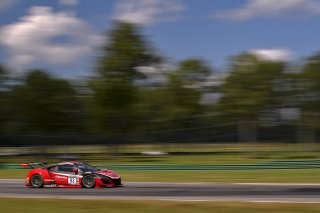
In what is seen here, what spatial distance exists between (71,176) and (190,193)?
16.5 ft

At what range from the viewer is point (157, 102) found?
221ft

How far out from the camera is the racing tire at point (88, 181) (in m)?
19.0

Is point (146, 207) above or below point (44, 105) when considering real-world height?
below

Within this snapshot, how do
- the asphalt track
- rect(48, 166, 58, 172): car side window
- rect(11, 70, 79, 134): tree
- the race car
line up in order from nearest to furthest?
1. the asphalt track
2. the race car
3. rect(48, 166, 58, 172): car side window
4. rect(11, 70, 79, 134): tree

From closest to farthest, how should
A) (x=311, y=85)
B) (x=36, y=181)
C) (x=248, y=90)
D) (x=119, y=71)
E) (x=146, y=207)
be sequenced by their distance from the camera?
(x=146, y=207) < (x=36, y=181) < (x=119, y=71) < (x=248, y=90) < (x=311, y=85)

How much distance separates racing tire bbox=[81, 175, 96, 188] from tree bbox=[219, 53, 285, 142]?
1300 inches

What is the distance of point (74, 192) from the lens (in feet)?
57.9

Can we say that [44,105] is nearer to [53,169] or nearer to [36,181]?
[36,181]

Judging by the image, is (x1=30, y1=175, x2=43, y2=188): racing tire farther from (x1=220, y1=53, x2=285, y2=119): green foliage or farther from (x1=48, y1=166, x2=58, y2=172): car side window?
(x1=220, y1=53, x2=285, y2=119): green foliage

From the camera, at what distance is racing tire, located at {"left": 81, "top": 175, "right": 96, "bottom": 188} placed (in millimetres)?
18969

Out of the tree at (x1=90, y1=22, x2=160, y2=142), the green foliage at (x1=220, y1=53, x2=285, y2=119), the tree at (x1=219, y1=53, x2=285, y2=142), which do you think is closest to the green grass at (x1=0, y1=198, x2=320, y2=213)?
the tree at (x1=90, y1=22, x2=160, y2=142)

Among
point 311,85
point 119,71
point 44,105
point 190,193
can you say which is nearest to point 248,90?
point 311,85

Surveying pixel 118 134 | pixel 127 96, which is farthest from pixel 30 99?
pixel 127 96

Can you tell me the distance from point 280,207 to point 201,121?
62330 millimetres
